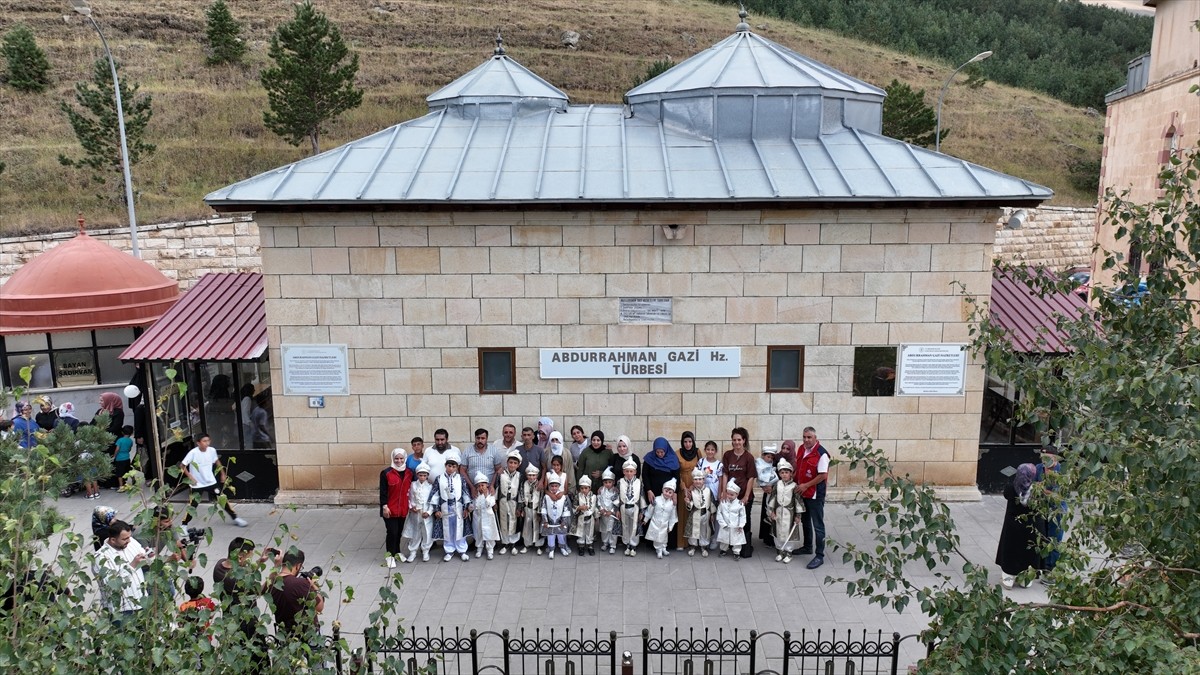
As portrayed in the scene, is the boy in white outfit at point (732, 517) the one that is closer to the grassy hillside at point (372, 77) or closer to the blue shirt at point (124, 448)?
the blue shirt at point (124, 448)

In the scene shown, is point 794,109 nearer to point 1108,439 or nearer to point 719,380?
point 719,380

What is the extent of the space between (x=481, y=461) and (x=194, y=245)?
1958cm

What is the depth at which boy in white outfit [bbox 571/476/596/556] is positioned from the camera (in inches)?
389

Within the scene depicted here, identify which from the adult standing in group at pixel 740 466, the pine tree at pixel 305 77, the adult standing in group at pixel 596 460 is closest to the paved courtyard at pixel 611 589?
the adult standing in group at pixel 740 466

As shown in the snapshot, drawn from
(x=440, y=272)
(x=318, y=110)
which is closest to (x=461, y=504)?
(x=440, y=272)

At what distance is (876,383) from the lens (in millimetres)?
11281

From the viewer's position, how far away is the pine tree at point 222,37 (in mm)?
38844

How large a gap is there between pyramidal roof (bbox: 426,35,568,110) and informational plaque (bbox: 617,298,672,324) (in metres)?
4.32

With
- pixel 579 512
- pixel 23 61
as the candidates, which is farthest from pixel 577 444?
pixel 23 61

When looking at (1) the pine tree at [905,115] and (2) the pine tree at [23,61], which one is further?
(2) the pine tree at [23,61]

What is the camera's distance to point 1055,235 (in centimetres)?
3522

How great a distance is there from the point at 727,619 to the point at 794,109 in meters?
7.60

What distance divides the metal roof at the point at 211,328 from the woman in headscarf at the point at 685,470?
20.5 feet

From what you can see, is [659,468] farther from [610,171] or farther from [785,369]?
[610,171]
